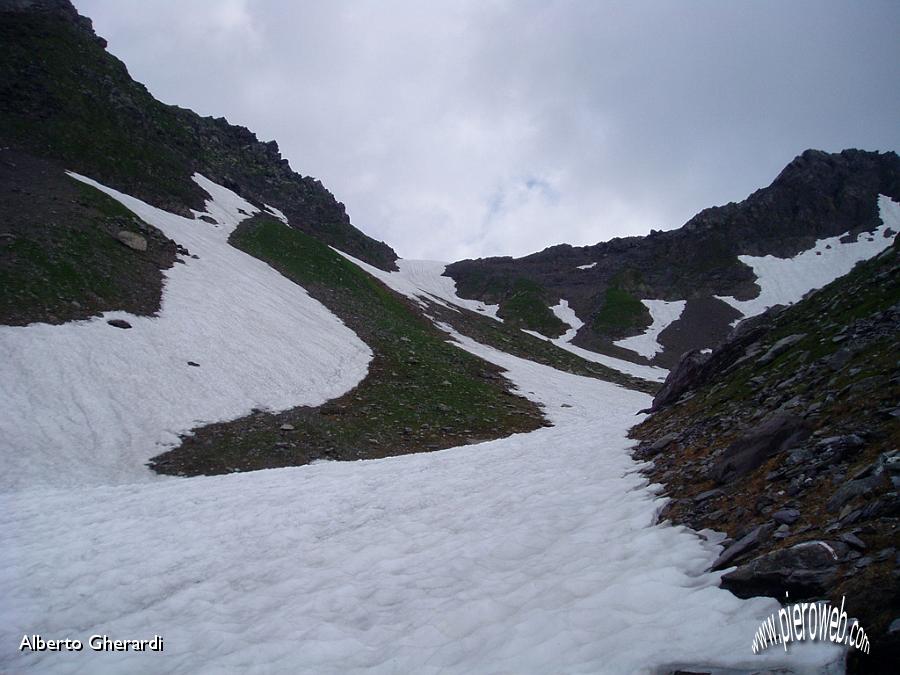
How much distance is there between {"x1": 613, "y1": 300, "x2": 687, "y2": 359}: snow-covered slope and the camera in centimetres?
7525

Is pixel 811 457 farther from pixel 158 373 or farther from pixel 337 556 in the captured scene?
pixel 158 373

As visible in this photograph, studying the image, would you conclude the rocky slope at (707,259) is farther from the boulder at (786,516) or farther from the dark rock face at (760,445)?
the boulder at (786,516)

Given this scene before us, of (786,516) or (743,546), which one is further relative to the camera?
(786,516)

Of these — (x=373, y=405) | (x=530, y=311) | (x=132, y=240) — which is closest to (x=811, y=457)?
(x=373, y=405)

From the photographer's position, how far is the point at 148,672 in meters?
6.75

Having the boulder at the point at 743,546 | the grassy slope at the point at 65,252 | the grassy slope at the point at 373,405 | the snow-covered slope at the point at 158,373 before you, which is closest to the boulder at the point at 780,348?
the boulder at the point at 743,546

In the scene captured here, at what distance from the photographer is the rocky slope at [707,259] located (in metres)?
86.4

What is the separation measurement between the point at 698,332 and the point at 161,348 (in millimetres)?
75853

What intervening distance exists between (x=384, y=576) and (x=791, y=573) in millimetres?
6147

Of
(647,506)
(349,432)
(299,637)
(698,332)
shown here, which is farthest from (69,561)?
(698,332)

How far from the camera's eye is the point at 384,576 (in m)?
8.59

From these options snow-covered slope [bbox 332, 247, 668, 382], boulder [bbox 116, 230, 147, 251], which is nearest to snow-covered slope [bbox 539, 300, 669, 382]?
snow-covered slope [bbox 332, 247, 668, 382]

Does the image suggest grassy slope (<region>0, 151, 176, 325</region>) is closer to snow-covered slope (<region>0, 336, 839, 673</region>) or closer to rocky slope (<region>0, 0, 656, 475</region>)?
rocky slope (<region>0, 0, 656, 475</region>)

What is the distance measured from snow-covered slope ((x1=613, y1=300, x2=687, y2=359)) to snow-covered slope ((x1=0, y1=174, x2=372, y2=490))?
51573 mm
